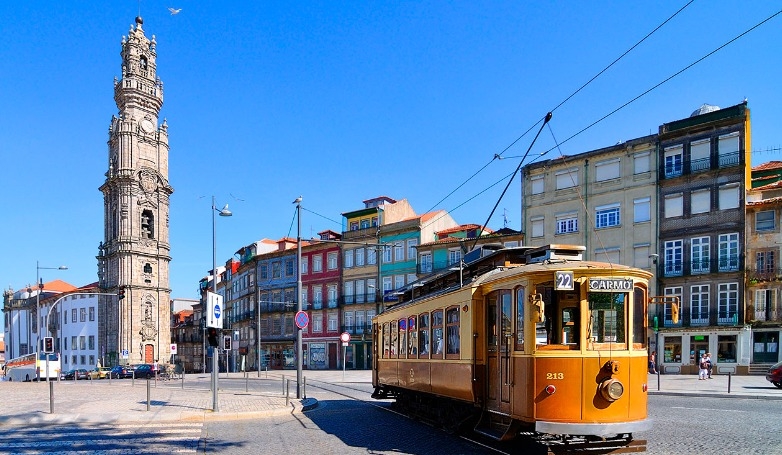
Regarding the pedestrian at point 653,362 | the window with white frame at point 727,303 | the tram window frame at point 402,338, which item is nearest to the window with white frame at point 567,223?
the pedestrian at point 653,362

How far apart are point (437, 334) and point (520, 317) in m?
3.49

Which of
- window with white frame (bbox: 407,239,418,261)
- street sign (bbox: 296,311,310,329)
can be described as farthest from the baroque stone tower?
street sign (bbox: 296,311,310,329)

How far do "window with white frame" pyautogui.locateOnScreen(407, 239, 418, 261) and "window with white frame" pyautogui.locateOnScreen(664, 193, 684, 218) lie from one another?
19.5 meters

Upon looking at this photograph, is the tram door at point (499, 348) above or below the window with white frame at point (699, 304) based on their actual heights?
above

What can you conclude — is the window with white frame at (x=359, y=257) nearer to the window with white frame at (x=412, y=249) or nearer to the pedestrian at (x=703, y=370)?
the window with white frame at (x=412, y=249)

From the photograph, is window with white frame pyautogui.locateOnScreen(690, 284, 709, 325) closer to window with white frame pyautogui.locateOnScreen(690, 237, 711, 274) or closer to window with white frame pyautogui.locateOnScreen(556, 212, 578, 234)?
window with white frame pyautogui.locateOnScreen(690, 237, 711, 274)

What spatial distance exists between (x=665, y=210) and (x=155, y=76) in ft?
201

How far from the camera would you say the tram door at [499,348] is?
33.7 ft

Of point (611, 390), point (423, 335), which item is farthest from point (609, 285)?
point (423, 335)

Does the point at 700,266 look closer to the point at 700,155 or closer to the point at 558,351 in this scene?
the point at 700,155

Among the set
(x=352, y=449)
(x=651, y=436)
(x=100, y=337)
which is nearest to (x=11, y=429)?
(x=352, y=449)

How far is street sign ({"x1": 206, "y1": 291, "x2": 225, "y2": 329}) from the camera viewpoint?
16672 mm

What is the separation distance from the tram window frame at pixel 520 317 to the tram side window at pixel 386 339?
320 inches

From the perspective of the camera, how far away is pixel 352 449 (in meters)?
11.2
